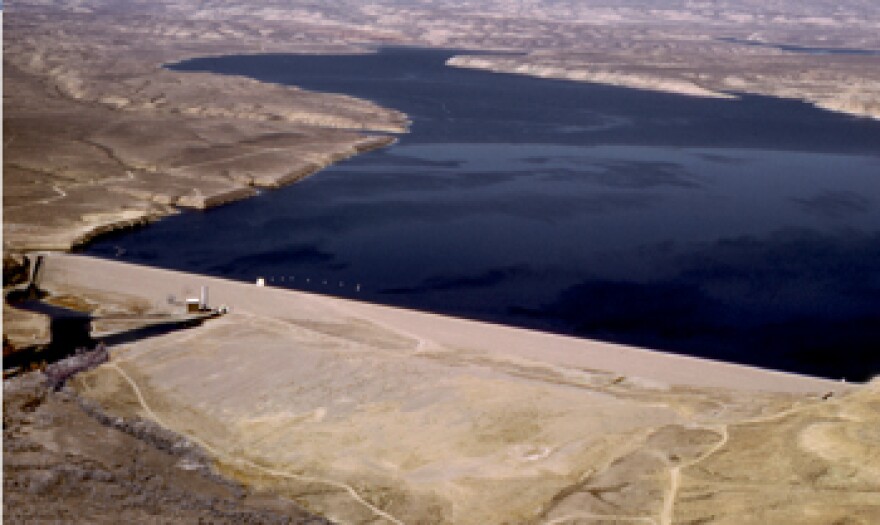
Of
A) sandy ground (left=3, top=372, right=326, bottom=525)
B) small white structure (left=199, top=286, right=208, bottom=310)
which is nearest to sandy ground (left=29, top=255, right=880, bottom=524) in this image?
sandy ground (left=3, top=372, right=326, bottom=525)

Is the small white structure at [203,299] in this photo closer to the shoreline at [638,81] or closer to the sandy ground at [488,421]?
the sandy ground at [488,421]

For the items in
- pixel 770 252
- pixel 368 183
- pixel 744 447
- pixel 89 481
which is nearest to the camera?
pixel 89 481

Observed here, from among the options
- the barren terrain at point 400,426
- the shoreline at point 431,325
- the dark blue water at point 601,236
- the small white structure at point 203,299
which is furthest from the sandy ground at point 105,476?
the dark blue water at point 601,236

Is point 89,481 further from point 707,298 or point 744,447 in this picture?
point 707,298

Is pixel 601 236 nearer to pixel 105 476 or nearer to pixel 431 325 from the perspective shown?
pixel 431 325

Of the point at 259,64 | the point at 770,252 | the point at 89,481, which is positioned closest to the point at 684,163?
the point at 770,252

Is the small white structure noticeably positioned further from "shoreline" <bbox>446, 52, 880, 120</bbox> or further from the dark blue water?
"shoreline" <bbox>446, 52, 880, 120</bbox>
